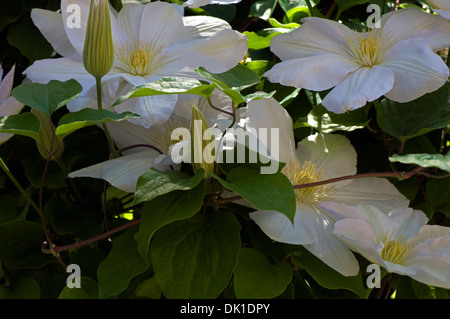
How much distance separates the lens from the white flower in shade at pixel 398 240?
1.84ft

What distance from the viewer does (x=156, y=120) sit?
58cm

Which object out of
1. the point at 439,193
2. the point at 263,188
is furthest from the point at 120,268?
the point at 439,193

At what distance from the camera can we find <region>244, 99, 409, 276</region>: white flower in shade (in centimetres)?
58

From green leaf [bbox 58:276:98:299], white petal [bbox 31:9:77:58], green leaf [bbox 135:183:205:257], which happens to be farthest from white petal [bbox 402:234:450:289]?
white petal [bbox 31:9:77:58]

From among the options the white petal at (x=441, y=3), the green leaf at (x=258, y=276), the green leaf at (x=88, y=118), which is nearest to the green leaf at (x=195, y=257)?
the green leaf at (x=258, y=276)

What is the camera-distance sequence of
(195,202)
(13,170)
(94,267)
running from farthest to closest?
(13,170), (94,267), (195,202)

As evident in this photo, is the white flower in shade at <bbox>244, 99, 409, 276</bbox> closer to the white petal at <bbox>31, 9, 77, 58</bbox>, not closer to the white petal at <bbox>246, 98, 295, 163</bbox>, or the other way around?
the white petal at <bbox>246, 98, 295, 163</bbox>

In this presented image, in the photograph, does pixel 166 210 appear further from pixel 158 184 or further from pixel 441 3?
pixel 441 3

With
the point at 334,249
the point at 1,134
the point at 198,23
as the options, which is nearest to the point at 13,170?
the point at 1,134

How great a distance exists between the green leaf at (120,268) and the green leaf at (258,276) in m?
0.09

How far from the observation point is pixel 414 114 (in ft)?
2.14
